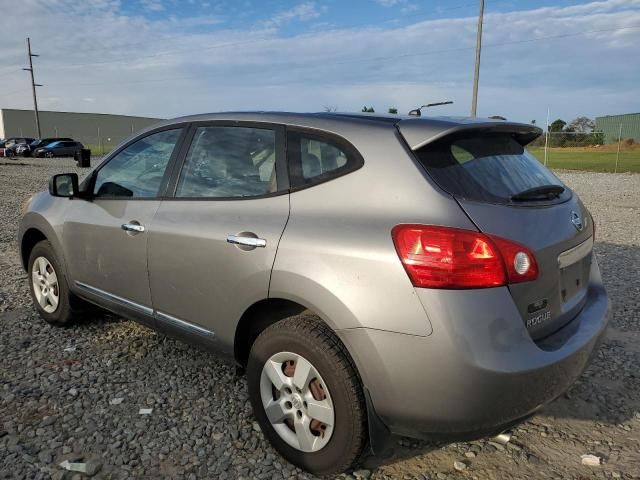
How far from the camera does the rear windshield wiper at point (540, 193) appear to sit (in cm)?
240

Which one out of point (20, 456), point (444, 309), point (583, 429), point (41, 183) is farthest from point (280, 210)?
point (41, 183)

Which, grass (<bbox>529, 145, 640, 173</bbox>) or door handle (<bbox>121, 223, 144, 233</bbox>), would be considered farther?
grass (<bbox>529, 145, 640, 173</bbox>)

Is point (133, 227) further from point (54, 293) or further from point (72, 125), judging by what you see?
point (72, 125)

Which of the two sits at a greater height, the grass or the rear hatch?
the rear hatch

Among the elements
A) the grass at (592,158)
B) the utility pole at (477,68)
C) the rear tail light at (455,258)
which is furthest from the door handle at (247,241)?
the grass at (592,158)

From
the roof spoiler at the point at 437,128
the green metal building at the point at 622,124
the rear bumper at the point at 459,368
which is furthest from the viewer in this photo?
the green metal building at the point at 622,124

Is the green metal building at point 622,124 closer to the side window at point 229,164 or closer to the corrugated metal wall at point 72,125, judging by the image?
the side window at point 229,164

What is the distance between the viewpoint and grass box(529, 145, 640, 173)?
28016mm

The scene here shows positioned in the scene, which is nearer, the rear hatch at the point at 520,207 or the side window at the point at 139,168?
the rear hatch at the point at 520,207

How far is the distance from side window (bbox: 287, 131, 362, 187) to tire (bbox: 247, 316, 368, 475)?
672 mm

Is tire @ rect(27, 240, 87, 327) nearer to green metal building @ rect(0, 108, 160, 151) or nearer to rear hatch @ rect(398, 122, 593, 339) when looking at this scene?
rear hatch @ rect(398, 122, 593, 339)

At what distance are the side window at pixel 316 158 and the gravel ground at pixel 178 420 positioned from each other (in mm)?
1431

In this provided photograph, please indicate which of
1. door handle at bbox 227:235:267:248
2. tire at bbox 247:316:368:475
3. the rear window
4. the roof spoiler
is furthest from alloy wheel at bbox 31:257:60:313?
the rear window

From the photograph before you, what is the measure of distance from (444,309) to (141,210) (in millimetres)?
2081
